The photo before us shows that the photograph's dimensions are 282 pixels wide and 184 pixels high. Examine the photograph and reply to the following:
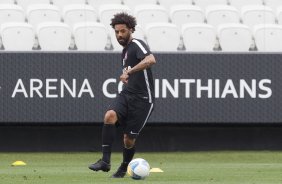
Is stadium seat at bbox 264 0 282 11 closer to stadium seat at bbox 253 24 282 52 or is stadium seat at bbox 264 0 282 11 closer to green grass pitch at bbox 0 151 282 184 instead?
A: stadium seat at bbox 253 24 282 52

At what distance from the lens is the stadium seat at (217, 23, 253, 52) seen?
50.8ft

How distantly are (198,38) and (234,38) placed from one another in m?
0.58

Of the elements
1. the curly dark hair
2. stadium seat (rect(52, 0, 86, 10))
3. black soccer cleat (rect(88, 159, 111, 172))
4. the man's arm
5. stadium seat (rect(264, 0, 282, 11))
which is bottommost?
black soccer cleat (rect(88, 159, 111, 172))

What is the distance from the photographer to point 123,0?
16.6 meters

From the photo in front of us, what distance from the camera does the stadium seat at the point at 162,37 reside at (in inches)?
601

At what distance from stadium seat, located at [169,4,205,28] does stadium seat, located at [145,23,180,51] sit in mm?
823

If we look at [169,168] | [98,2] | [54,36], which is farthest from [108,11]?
[169,168]

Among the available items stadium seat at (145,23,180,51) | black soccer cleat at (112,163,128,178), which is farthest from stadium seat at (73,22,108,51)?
black soccer cleat at (112,163,128,178)

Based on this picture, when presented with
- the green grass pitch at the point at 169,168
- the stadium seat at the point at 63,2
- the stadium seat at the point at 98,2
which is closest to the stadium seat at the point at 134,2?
the stadium seat at the point at 98,2

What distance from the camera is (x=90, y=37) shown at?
49.6 ft

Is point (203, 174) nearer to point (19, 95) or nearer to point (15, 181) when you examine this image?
point (15, 181)

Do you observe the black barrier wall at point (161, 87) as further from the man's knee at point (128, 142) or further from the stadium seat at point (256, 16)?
the man's knee at point (128, 142)

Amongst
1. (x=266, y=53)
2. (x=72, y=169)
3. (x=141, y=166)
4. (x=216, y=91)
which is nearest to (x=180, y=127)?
(x=216, y=91)

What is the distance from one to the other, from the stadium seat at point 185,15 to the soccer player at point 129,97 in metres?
5.95
